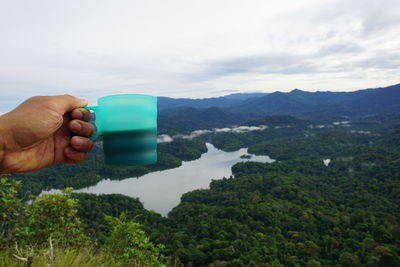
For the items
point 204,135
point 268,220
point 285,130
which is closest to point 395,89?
point 285,130

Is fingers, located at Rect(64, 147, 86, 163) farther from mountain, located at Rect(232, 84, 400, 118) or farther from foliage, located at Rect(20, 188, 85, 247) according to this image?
mountain, located at Rect(232, 84, 400, 118)

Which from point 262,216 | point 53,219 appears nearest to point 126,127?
point 53,219

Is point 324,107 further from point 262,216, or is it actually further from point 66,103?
point 66,103

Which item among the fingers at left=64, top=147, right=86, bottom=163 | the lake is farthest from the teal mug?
the lake

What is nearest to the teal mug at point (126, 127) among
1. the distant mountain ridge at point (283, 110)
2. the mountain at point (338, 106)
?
the distant mountain ridge at point (283, 110)

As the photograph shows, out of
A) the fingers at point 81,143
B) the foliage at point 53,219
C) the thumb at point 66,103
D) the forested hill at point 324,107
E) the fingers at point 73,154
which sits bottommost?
the forested hill at point 324,107

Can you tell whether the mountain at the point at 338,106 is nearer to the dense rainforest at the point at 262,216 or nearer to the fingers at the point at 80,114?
the dense rainforest at the point at 262,216
